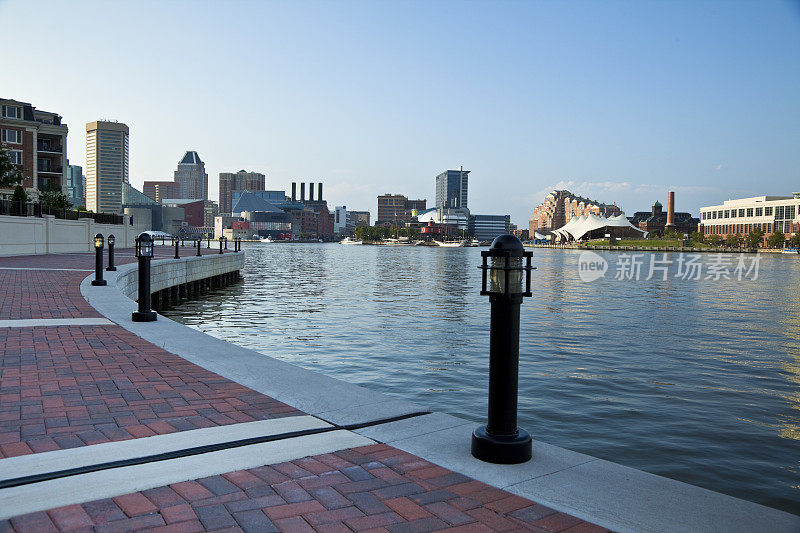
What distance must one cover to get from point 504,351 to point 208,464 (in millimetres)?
2275

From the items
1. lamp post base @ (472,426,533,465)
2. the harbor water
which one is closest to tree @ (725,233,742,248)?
the harbor water

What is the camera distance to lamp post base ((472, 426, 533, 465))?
4.42 meters

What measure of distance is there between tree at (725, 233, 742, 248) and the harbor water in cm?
15214

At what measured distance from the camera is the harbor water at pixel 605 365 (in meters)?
7.55

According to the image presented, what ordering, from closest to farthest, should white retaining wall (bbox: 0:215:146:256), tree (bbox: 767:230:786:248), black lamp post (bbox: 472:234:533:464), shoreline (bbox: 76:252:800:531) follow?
shoreline (bbox: 76:252:800:531)
black lamp post (bbox: 472:234:533:464)
white retaining wall (bbox: 0:215:146:256)
tree (bbox: 767:230:786:248)

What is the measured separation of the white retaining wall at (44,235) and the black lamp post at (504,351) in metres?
33.7

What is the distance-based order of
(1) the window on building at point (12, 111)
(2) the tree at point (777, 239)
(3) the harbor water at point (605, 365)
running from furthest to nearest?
(2) the tree at point (777, 239) < (1) the window on building at point (12, 111) < (3) the harbor water at point (605, 365)

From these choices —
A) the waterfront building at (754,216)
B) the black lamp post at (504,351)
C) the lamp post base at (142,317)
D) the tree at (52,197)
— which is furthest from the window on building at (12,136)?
the waterfront building at (754,216)

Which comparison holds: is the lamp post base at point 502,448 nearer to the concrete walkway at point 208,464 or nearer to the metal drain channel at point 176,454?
the concrete walkway at point 208,464

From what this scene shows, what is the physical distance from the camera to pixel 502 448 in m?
4.42

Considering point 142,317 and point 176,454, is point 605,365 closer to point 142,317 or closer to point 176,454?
point 142,317

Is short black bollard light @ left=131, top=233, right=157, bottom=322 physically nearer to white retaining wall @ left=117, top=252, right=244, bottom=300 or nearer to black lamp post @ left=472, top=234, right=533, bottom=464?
white retaining wall @ left=117, top=252, right=244, bottom=300

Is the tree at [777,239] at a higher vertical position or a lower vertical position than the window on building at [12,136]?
lower

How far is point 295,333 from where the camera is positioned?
1656 centimetres
